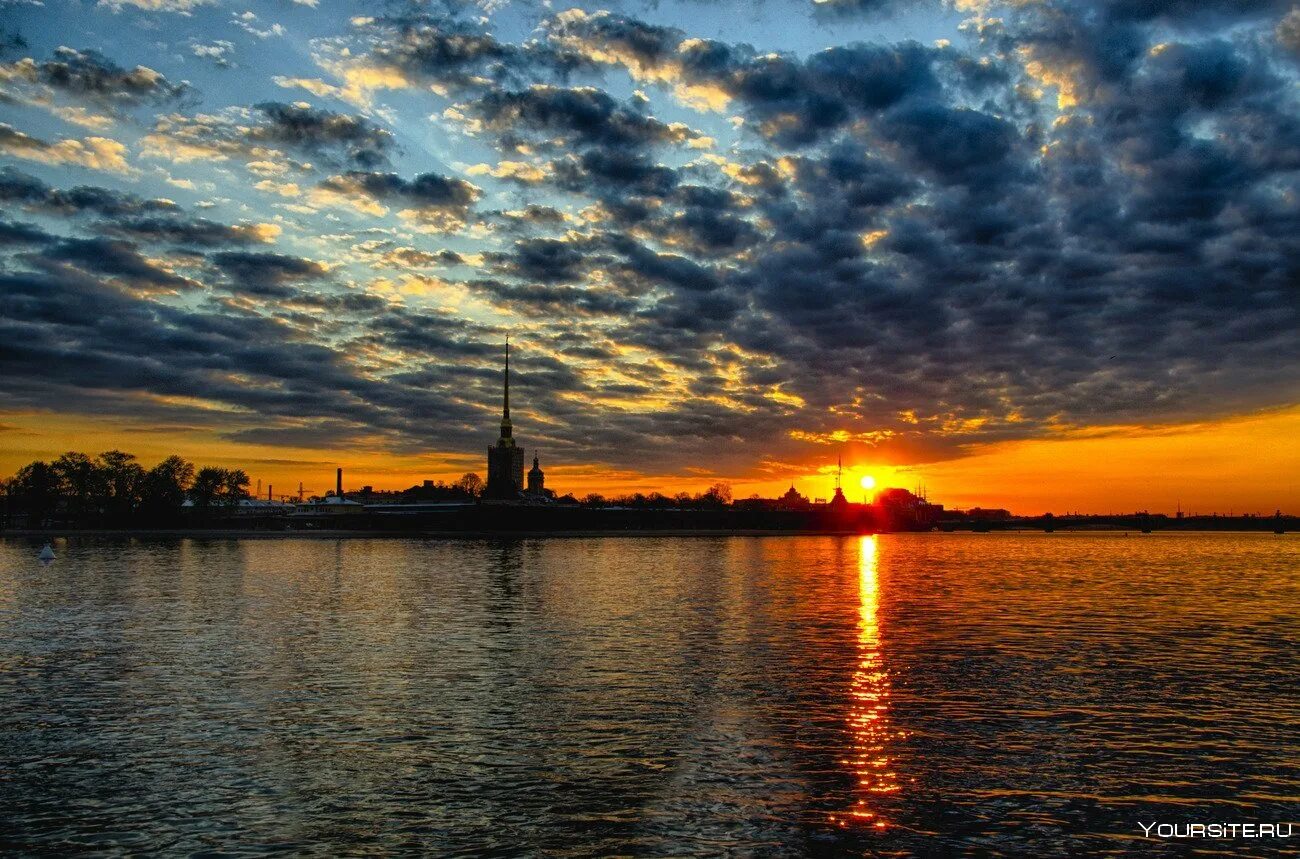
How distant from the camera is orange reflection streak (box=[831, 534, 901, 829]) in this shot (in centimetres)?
1825

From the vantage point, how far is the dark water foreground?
56.3 feet

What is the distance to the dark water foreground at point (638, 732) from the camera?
56.3 ft

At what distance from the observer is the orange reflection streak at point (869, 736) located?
18250mm

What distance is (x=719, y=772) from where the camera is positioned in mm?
20828

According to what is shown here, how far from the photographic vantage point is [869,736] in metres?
24.4

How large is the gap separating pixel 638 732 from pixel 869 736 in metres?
5.92

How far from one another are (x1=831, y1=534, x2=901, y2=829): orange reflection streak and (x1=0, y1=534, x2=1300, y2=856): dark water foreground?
0.12 metres

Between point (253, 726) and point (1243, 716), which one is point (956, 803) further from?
point (253, 726)

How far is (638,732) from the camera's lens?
79.7 feet

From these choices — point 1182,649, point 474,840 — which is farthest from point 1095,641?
point 474,840

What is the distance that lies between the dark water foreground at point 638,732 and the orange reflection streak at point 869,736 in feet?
0.39

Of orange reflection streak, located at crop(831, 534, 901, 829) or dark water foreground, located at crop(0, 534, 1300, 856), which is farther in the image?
orange reflection streak, located at crop(831, 534, 901, 829)

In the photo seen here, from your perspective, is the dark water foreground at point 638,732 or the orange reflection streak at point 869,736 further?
the orange reflection streak at point 869,736

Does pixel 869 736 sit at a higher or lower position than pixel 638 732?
lower
